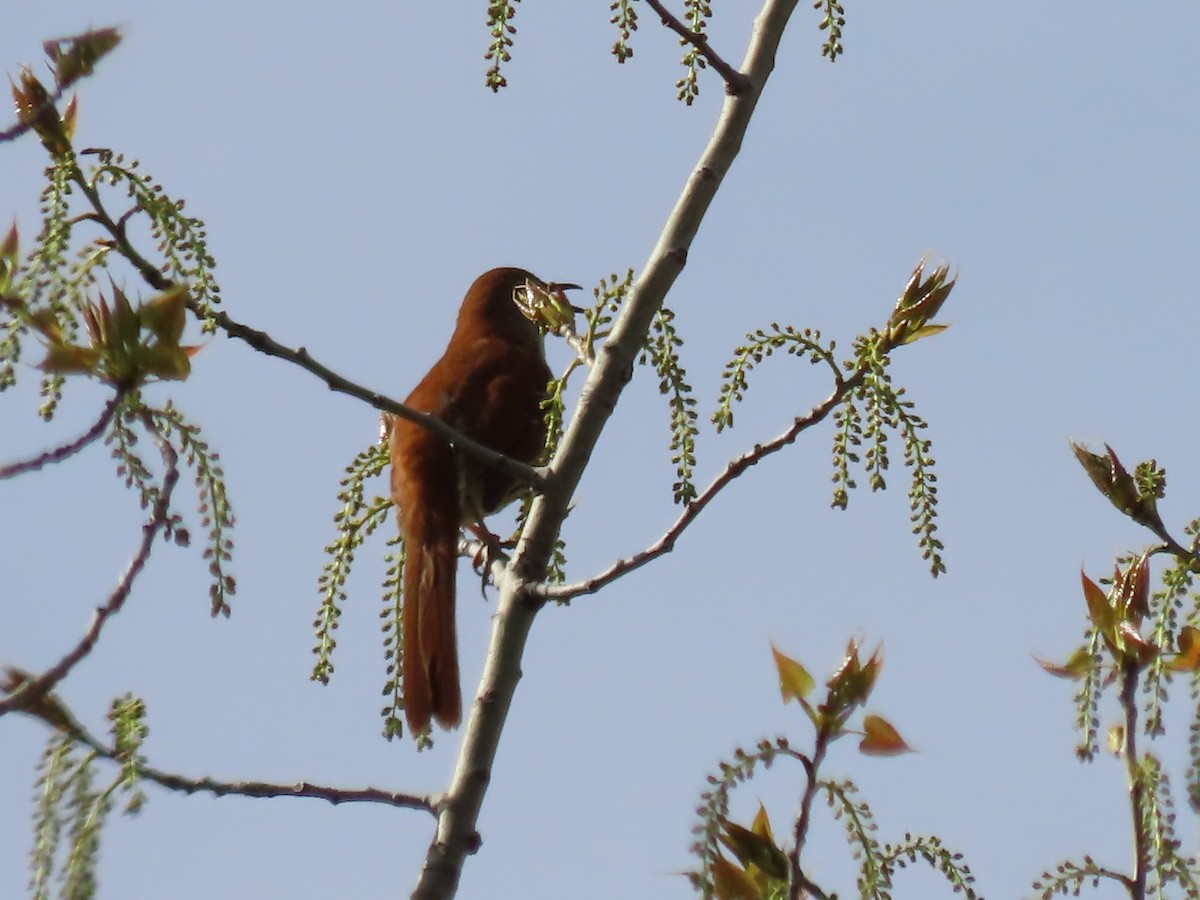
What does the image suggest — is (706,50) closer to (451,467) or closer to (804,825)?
(804,825)

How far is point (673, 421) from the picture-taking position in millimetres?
3115

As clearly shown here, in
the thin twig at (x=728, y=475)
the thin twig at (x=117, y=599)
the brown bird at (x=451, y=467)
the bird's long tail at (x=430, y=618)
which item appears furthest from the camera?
the brown bird at (x=451, y=467)

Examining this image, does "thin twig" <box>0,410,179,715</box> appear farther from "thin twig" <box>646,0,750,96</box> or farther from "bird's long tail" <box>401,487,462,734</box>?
"bird's long tail" <box>401,487,462,734</box>

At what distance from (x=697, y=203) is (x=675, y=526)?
67 cm

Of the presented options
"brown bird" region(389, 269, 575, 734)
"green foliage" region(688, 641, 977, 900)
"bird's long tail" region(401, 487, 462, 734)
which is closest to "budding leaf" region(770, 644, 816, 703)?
"green foliage" region(688, 641, 977, 900)

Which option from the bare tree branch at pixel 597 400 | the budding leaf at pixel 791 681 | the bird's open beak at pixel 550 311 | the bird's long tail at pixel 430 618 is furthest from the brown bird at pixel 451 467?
the budding leaf at pixel 791 681

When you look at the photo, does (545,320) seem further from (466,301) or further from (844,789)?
(466,301)

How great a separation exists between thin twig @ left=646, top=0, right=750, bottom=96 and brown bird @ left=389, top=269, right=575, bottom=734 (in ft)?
2.89

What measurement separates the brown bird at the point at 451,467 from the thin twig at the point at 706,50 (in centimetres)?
88

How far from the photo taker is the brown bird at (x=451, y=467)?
15.2 feet

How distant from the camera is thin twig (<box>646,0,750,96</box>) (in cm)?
320

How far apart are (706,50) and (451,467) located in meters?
2.58

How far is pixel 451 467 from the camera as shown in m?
5.60

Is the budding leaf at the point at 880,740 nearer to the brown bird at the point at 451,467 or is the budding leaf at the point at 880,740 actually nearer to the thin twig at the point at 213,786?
the thin twig at the point at 213,786
